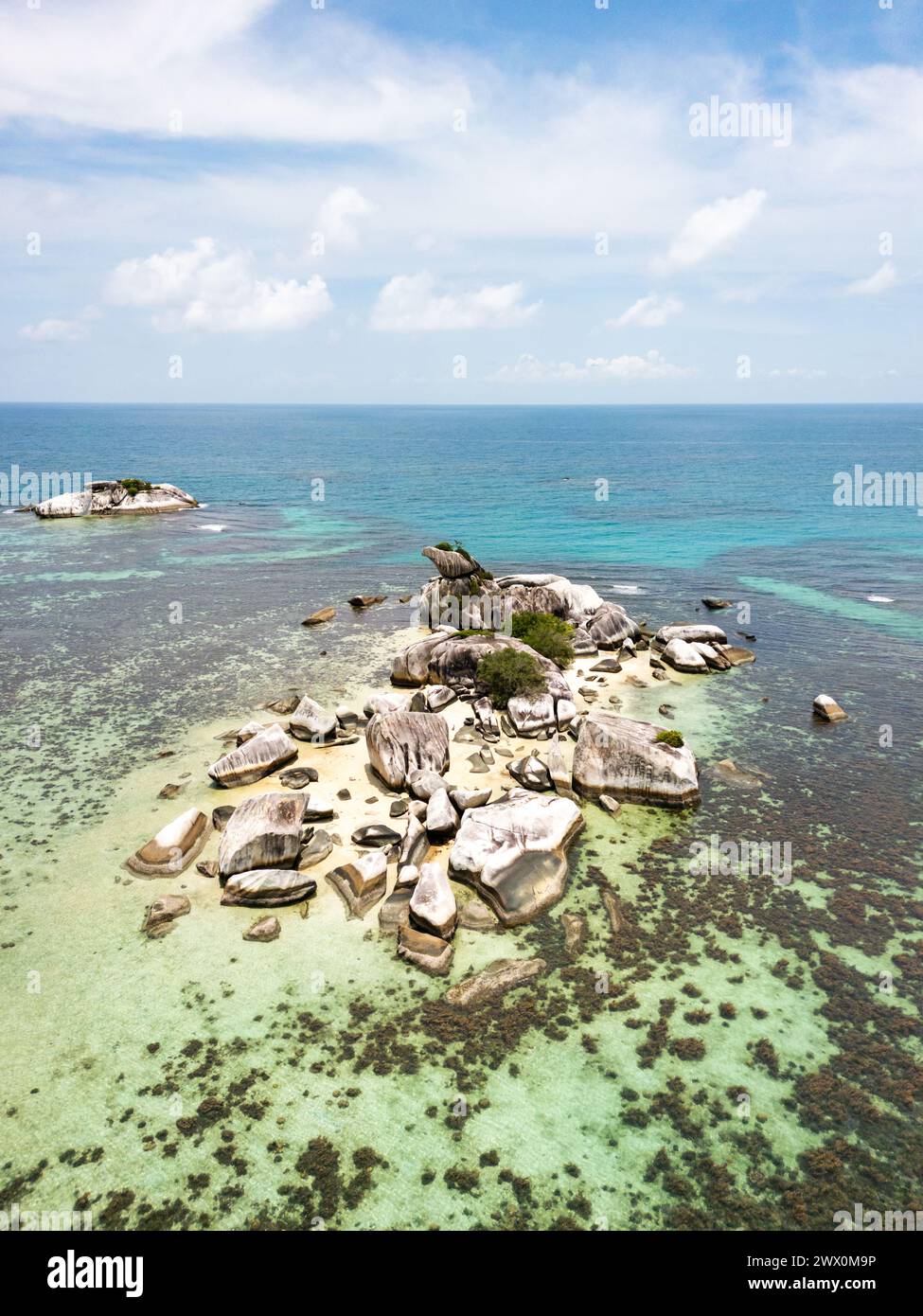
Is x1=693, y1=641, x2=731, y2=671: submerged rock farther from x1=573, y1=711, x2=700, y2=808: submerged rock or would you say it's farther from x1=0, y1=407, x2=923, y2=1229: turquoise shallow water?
x1=573, y1=711, x2=700, y2=808: submerged rock

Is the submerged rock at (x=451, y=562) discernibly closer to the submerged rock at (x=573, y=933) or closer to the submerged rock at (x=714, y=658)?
the submerged rock at (x=714, y=658)

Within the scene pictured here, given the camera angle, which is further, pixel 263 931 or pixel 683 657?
pixel 683 657

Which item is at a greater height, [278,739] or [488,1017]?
[278,739]

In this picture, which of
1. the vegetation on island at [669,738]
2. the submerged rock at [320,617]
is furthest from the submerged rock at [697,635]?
the submerged rock at [320,617]

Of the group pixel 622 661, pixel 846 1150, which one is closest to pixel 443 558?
pixel 622 661

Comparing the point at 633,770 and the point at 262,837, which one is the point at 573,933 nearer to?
the point at 633,770

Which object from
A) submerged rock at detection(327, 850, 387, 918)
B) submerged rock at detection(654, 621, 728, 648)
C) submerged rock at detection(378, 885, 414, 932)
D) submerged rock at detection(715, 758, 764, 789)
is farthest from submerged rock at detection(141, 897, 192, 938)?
submerged rock at detection(654, 621, 728, 648)

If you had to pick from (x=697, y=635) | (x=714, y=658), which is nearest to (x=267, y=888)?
(x=714, y=658)

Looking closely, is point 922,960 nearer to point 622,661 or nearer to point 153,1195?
point 153,1195
